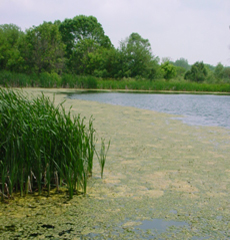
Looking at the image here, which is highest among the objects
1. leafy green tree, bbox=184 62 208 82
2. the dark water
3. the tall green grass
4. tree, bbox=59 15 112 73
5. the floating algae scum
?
tree, bbox=59 15 112 73

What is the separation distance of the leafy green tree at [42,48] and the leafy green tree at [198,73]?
1689 centimetres

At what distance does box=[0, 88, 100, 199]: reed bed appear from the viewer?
2309 millimetres

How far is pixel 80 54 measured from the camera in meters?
37.1

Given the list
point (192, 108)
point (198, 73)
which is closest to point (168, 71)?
point (198, 73)

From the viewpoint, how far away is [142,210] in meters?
2.15

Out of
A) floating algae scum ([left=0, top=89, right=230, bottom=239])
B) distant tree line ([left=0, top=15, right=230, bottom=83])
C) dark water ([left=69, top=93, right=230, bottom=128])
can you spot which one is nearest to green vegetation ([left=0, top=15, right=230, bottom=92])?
distant tree line ([left=0, top=15, right=230, bottom=83])

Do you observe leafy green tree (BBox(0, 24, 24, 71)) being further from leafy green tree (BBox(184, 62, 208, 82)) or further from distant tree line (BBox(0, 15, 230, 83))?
leafy green tree (BBox(184, 62, 208, 82))

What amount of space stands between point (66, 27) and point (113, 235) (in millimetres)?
41562

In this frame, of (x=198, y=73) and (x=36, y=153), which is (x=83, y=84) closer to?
(x=36, y=153)

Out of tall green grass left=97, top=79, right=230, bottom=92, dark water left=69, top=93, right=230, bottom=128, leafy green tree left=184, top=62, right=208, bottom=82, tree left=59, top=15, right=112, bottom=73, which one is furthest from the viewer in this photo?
tree left=59, top=15, right=112, bottom=73

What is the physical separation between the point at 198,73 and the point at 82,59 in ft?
46.7

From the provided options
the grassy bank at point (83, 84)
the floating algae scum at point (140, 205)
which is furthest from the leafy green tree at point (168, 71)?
the floating algae scum at point (140, 205)

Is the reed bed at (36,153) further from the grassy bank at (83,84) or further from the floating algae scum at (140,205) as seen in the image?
the grassy bank at (83,84)

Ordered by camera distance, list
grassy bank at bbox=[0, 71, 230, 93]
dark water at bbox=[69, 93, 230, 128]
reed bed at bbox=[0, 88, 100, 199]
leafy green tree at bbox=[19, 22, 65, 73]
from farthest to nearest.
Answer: leafy green tree at bbox=[19, 22, 65, 73]
grassy bank at bbox=[0, 71, 230, 93]
dark water at bbox=[69, 93, 230, 128]
reed bed at bbox=[0, 88, 100, 199]
